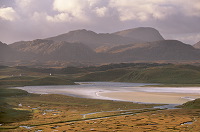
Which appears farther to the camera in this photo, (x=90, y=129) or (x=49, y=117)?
(x=49, y=117)

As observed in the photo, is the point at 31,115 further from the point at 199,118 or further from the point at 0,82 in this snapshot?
the point at 0,82

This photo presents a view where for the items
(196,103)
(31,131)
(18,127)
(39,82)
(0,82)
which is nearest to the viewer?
(31,131)

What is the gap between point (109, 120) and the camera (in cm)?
5812

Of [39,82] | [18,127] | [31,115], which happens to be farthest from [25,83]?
[18,127]

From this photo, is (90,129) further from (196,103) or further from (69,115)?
(196,103)

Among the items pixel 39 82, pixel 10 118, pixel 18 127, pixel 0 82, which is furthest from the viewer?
pixel 39 82

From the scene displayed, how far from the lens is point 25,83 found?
620 ft

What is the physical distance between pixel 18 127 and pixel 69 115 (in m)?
14.4

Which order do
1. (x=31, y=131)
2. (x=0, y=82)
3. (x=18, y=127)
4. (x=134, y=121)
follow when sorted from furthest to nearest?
(x=0, y=82) < (x=134, y=121) < (x=18, y=127) < (x=31, y=131)

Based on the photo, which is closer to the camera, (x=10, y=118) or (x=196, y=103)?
(x=10, y=118)

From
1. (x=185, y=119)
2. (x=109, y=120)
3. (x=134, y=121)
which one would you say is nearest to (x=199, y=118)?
(x=185, y=119)

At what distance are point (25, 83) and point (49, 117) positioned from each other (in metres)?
131

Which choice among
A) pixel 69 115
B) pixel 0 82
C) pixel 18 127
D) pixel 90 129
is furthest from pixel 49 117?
pixel 0 82

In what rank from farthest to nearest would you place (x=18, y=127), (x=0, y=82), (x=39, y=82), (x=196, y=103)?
(x=39, y=82) → (x=0, y=82) → (x=196, y=103) → (x=18, y=127)
